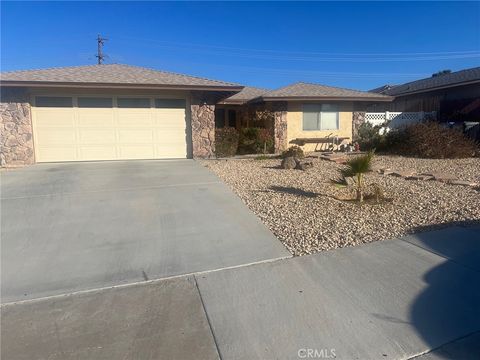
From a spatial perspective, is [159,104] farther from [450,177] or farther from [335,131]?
[450,177]

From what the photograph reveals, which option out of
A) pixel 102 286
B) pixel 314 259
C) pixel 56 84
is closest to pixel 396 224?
pixel 314 259

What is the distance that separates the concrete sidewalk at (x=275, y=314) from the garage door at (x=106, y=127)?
1037cm

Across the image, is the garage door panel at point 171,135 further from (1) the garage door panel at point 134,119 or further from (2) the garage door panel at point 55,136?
(2) the garage door panel at point 55,136

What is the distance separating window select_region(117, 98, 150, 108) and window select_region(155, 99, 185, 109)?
42 centimetres

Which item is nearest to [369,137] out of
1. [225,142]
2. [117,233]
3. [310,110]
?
[310,110]

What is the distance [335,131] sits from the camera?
17.5 m

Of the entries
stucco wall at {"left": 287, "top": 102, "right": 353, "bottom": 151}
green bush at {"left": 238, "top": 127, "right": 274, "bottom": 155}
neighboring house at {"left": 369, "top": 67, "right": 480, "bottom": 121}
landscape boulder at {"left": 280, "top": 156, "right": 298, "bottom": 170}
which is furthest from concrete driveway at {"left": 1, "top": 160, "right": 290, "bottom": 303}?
neighboring house at {"left": 369, "top": 67, "right": 480, "bottom": 121}

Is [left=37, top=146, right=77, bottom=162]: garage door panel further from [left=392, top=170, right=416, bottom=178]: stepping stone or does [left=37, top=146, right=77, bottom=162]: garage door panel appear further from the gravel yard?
[left=392, top=170, right=416, bottom=178]: stepping stone

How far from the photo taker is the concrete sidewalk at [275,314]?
277 centimetres

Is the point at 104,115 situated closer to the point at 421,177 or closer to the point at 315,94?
Result: the point at 315,94

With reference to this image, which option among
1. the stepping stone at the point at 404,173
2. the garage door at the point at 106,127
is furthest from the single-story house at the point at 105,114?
the stepping stone at the point at 404,173

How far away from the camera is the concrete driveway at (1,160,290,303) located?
413cm

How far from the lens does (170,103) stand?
1365 cm

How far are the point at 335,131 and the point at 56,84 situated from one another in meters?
12.6
